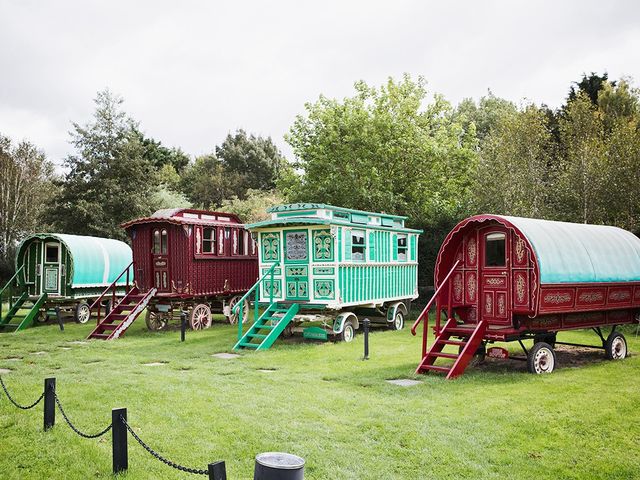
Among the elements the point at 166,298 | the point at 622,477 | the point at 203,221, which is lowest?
the point at 622,477

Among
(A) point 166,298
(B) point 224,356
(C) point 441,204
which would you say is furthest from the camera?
(C) point 441,204

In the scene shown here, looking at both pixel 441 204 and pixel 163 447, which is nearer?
pixel 163 447

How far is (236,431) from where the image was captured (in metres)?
7.40

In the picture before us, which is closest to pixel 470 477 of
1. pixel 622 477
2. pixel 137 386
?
pixel 622 477

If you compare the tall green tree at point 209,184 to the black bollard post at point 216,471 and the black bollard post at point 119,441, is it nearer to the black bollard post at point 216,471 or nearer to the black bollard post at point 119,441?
the black bollard post at point 119,441

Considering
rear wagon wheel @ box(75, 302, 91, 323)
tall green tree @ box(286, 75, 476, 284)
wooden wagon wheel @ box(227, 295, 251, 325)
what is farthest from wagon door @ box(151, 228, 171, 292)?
tall green tree @ box(286, 75, 476, 284)

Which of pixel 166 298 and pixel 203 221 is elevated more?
pixel 203 221

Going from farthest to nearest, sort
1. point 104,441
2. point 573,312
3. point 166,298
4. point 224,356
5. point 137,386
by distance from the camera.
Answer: point 166,298
point 224,356
point 573,312
point 137,386
point 104,441

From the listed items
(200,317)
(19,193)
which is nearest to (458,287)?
(200,317)

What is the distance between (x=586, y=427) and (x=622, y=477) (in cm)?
146

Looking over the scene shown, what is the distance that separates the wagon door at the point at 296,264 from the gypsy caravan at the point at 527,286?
15.2 feet

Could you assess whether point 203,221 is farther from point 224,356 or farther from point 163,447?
point 163,447

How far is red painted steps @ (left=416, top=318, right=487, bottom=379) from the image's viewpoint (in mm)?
10797

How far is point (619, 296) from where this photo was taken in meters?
12.9
